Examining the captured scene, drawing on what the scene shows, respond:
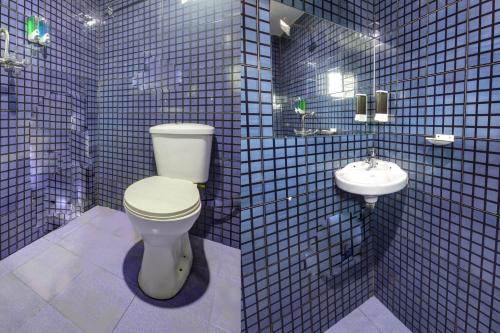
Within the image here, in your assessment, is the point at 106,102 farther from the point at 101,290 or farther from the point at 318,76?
the point at 318,76

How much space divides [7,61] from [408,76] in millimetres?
2071

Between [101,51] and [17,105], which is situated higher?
[101,51]

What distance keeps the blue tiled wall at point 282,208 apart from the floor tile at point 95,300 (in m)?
0.61

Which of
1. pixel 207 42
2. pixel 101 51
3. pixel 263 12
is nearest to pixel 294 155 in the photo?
pixel 263 12

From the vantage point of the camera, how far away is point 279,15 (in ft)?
2.91

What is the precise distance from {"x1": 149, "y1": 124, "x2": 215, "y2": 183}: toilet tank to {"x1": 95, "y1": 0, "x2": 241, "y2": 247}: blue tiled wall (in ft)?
0.52

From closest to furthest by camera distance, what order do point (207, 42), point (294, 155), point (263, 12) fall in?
point (263, 12)
point (294, 155)
point (207, 42)

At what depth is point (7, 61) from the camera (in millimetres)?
1153

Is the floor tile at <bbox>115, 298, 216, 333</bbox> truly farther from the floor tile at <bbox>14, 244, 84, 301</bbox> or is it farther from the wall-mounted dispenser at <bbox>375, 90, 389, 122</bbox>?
the wall-mounted dispenser at <bbox>375, 90, 389, 122</bbox>

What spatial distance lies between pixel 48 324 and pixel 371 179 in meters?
1.61

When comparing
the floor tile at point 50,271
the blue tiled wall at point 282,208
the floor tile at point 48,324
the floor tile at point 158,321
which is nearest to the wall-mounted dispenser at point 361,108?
the blue tiled wall at point 282,208

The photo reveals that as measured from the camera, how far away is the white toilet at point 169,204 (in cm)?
95

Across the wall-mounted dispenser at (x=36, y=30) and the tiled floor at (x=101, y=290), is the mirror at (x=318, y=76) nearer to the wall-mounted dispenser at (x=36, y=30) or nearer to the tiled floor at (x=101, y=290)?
the tiled floor at (x=101, y=290)

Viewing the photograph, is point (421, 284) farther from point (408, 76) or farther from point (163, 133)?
point (163, 133)
